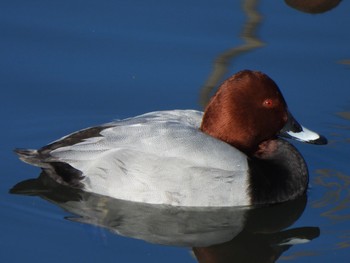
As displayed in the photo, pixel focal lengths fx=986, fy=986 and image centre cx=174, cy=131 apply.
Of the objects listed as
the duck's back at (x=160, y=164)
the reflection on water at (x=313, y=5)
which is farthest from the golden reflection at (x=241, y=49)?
the duck's back at (x=160, y=164)

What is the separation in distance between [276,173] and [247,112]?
0.44 metres

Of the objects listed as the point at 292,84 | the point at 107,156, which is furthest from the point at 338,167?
the point at 107,156

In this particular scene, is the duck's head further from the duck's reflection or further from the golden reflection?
the golden reflection

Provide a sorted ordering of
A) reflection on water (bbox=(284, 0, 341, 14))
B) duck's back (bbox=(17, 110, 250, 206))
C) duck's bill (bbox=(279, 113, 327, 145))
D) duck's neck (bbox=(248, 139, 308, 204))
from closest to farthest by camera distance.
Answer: duck's back (bbox=(17, 110, 250, 206)) → duck's neck (bbox=(248, 139, 308, 204)) → duck's bill (bbox=(279, 113, 327, 145)) → reflection on water (bbox=(284, 0, 341, 14))

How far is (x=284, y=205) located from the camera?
20.8 feet

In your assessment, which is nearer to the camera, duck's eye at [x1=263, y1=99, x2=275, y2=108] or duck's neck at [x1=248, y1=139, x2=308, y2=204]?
duck's neck at [x1=248, y1=139, x2=308, y2=204]

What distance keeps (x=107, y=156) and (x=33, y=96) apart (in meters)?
1.31

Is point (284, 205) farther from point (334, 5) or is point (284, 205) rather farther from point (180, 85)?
point (334, 5)

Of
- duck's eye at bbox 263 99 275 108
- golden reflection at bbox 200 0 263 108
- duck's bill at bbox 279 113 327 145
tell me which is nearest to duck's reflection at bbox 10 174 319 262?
duck's bill at bbox 279 113 327 145

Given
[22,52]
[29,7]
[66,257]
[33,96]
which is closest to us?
[66,257]

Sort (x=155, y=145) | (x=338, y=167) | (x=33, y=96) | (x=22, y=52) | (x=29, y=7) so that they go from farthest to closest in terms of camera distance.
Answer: (x=29, y=7) → (x=22, y=52) → (x=33, y=96) → (x=338, y=167) → (x=155, y=145)

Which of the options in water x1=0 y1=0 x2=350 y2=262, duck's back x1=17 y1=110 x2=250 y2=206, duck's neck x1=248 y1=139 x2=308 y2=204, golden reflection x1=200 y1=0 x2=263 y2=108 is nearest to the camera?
water x1=0 y1=0 x2=350 y2=262

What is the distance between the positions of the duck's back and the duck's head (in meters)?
0.17

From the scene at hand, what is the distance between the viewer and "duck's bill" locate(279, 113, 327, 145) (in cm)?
652
